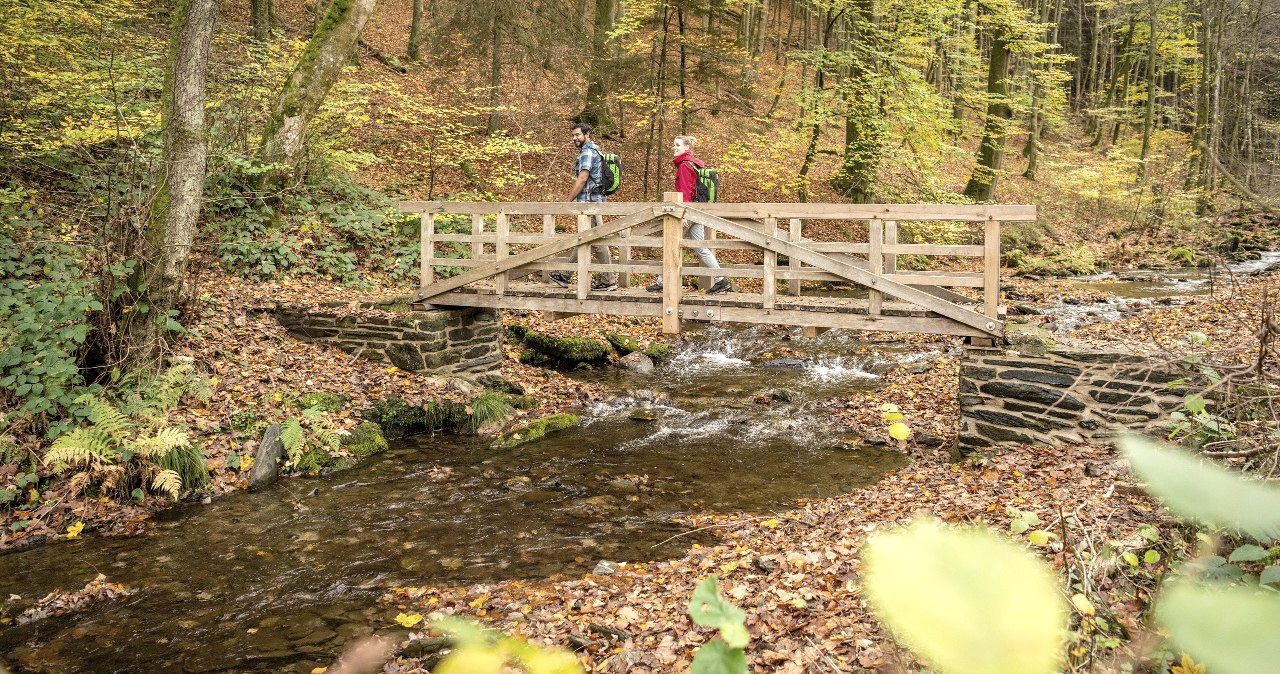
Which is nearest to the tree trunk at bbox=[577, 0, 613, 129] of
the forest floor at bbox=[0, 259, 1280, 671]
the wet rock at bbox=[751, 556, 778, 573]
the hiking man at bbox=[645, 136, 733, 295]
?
the hiking man at bbox=[645, 136, 733, 295]

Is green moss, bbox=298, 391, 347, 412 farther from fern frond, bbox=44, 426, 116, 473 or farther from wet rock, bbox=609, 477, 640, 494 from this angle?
wet rock, bbox=609, 477, 640, 494

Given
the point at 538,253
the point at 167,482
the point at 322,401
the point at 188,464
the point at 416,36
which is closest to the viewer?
the point at 167,482

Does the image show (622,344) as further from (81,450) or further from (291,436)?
(81,450)

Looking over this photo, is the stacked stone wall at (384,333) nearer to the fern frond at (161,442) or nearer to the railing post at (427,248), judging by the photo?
the railing post at (427,248)

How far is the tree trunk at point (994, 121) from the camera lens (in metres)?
18.5

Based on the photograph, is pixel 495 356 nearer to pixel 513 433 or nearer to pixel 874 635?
pixel 513 433

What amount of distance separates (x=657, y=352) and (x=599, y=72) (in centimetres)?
839

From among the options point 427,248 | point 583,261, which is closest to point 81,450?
point 427,248

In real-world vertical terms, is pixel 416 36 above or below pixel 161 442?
above

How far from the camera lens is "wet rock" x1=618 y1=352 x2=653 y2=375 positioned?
11.8 metres

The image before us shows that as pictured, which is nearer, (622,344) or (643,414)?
(643,414)

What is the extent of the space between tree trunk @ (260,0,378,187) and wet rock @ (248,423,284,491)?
5.51 m

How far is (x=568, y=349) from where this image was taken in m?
11.8

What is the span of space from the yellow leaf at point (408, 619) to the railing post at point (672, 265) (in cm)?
444
